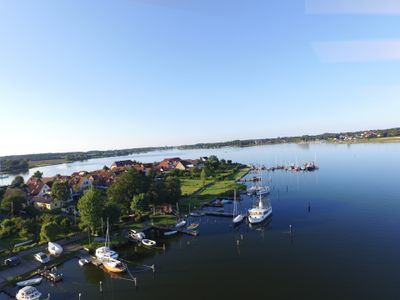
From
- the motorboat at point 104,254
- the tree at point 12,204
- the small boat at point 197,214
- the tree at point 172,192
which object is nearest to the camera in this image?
the motorboat at point 104,254

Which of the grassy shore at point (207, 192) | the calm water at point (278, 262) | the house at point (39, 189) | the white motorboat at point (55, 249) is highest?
the house at point (39, 189)

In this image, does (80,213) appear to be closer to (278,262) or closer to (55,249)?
(55,249)

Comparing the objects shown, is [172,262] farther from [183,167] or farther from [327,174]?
[183,167]

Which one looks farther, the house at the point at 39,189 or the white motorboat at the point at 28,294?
the house at the point at 39,189

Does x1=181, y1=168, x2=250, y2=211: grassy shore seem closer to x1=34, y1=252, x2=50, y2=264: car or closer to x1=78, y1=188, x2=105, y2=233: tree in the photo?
x1=78, y1=188, x2=105, y2=233: tree

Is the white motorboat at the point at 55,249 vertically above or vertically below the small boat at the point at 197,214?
above

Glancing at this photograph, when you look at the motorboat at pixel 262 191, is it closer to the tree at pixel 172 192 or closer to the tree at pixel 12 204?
the tree at pixel 172 192

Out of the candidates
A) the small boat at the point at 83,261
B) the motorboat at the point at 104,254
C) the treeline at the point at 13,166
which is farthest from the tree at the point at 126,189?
the treeline at the point at 13,166

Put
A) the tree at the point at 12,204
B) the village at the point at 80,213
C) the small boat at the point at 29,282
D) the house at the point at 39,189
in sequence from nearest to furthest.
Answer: the small boat at the point at 29,282
the village at the point at 80,213
the tree at the point at 12,204
the house at the point at 39,189
